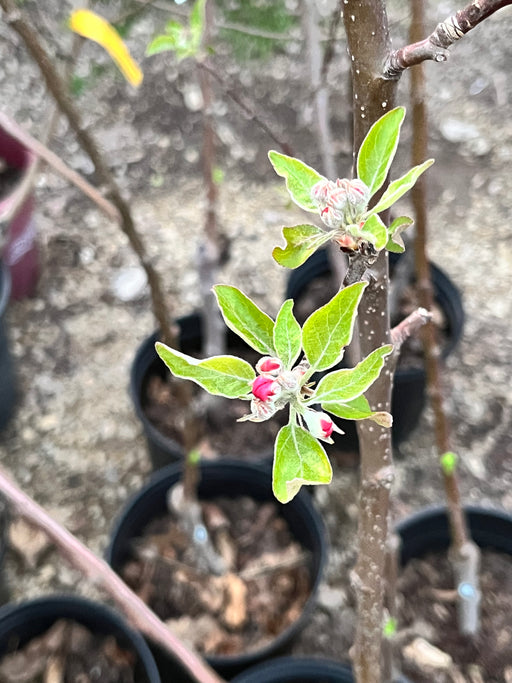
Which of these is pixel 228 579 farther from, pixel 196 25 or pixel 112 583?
pixel 196 25

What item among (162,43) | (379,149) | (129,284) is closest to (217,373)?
(379,149)

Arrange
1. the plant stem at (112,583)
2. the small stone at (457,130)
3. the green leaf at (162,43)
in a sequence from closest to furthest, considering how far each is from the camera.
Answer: the plant stem at (112,583), the green leaf at (162,43), the small stone at (457,130)

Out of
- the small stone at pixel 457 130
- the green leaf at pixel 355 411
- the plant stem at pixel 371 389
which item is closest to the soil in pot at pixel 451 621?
the plant stem at pixel 371 389

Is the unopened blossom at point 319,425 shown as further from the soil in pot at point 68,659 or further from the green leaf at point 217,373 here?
the soil in pot at point 68,659

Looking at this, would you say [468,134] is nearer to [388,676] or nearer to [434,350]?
[434,350]

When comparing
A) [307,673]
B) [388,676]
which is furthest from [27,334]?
[388,676]

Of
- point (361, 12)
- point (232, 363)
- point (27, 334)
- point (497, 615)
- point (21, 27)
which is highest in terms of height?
point (21, 27)

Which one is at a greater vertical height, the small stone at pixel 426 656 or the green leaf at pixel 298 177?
the green leaf at pixel 298 177
